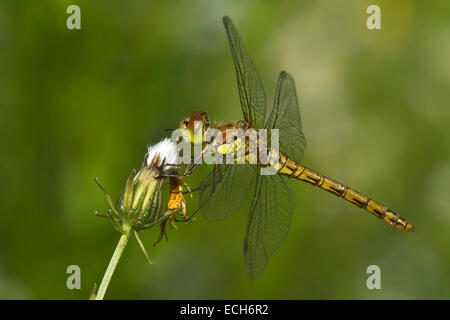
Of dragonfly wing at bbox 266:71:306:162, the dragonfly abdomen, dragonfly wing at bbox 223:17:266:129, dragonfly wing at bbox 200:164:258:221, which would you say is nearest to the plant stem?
dragonfly wing at bbox 200:164:258:221

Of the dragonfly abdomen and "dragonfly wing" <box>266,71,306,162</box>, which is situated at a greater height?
"dragonfly wing" <box>266,71,306,162</box>

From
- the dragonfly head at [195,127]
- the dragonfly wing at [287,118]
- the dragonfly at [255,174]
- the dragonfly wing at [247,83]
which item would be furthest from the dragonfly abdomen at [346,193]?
the dragonfly head at [195,127]

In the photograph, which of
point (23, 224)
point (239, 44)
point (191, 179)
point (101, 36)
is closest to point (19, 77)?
point (101, 36)

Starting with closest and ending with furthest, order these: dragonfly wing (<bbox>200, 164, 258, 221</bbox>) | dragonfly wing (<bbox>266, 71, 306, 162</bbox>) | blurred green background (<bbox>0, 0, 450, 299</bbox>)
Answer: dragonfly wing (<bbox>200, 164, 258, 221</bbox>), dragonfly wing (<bbox>266, 71, 306, 162</bbox>), blurred green background (<bbox>0, 0, 450, 299</bbox>)

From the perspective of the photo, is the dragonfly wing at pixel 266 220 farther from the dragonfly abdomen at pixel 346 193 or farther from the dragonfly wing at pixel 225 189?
the dragonfly abdomen at pixel 346 193

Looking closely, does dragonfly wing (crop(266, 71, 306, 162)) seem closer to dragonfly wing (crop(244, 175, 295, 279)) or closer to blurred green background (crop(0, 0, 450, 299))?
dragonfly wing (crop(244, 175, 295, 279))

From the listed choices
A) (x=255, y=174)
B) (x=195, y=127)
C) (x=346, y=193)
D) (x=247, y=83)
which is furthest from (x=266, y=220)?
(x=346, y=193)
